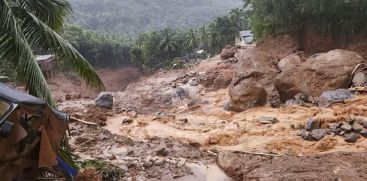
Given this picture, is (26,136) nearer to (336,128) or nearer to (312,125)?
(336,128)

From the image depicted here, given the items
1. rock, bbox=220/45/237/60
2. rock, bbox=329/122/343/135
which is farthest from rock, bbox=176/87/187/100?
rock, bbox=329/122/343/135

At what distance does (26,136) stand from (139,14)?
8354cm

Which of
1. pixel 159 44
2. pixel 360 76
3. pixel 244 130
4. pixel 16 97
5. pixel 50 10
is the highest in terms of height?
pixel 50 10

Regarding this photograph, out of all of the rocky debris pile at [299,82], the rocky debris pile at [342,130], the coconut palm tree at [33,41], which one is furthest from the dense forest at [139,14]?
the coconut palm tree at [33,41]

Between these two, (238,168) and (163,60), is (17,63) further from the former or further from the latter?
(163,60)

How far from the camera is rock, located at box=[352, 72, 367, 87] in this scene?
1568 cm

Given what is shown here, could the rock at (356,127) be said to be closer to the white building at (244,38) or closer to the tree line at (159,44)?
the white building at (244,38)

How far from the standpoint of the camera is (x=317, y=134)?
11.6 m

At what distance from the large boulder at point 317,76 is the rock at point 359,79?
0.38 m

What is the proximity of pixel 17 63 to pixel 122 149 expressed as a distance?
5452 millimetres

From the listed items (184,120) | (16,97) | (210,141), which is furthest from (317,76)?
(16,97)

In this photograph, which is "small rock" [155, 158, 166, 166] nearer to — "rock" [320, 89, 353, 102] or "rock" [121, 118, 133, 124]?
"rock" [121, 118, 133, 124]

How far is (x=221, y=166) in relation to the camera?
943 centimetres

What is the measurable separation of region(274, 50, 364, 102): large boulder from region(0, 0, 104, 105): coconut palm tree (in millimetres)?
10138
